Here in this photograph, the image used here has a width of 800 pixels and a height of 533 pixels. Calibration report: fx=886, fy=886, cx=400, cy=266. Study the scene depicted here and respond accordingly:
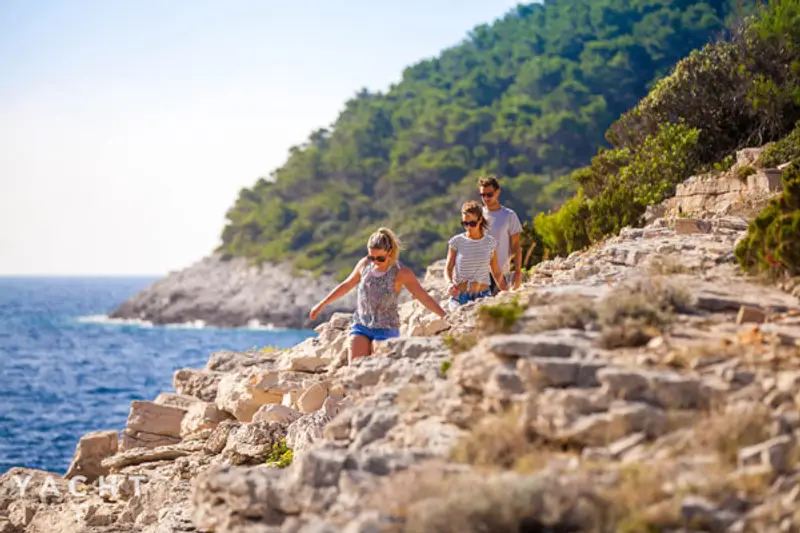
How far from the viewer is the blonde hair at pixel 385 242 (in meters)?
9.57

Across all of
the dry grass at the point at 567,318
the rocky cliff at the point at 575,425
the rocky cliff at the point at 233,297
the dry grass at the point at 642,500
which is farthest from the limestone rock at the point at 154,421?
the rocky cliff at the point at 233,297

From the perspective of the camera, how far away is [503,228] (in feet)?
37.0

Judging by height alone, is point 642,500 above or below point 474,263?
below

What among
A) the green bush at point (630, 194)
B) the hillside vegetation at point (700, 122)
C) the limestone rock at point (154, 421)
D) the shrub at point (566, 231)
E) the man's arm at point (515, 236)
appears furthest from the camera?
the shrub at point (566, 231)

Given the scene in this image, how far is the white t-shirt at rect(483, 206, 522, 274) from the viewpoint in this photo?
11250mm

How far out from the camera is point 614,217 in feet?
60.0

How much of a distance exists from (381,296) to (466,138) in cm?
8005

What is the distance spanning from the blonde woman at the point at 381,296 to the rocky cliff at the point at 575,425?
3.30ft

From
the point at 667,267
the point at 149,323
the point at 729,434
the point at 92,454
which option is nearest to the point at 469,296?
the point at 667,267

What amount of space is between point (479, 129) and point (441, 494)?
84561 millimetres

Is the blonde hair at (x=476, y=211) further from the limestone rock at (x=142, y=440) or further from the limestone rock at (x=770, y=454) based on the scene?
the limestone rock at (x=142, y=440)

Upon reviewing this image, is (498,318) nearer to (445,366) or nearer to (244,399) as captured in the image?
(445,366)

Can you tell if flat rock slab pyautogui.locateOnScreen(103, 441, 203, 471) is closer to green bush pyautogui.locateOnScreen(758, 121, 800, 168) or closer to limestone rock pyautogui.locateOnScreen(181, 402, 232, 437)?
limestone rock pyautogui.locateOnScreen(181, 402, 232, 437)

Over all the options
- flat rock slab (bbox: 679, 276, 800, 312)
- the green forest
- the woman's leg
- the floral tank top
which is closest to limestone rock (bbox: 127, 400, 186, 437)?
the woman's leg
